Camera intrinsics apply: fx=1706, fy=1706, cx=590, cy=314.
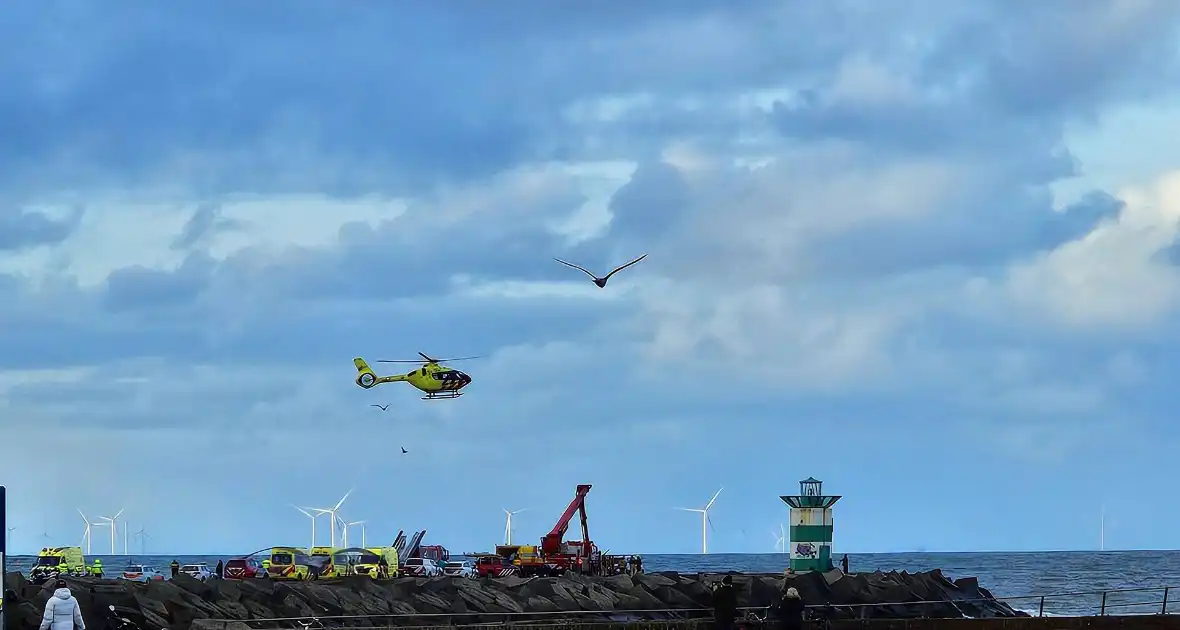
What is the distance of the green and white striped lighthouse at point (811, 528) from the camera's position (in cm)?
4834

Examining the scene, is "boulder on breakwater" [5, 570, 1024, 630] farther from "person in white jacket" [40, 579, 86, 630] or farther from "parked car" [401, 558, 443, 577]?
"parked car" [401, 558, 443, 577]

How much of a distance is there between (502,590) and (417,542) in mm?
44365

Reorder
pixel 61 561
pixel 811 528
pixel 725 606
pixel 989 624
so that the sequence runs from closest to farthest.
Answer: pixel 725 606
pixel 989 624
pixel 811 528
pixel 61 561

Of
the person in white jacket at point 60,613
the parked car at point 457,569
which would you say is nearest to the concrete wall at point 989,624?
the person in white jacket at point 60,613

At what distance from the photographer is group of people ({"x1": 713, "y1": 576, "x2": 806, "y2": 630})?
28.2 meters

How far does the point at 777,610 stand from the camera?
99.9ft

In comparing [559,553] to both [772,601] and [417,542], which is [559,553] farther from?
[772,601]

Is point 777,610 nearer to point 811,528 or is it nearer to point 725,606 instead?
point 725,606

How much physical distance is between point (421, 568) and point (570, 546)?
7.88 m

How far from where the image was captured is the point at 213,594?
43.1 metres

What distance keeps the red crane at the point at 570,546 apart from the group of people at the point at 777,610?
34.6 meters

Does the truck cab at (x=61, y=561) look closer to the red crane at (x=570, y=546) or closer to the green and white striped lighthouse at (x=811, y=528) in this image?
the red crane at (x=570, y=546)

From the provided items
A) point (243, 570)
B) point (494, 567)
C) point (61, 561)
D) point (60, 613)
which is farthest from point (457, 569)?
point (60, 613)

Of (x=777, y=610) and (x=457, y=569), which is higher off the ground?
(x=457, y=569)
